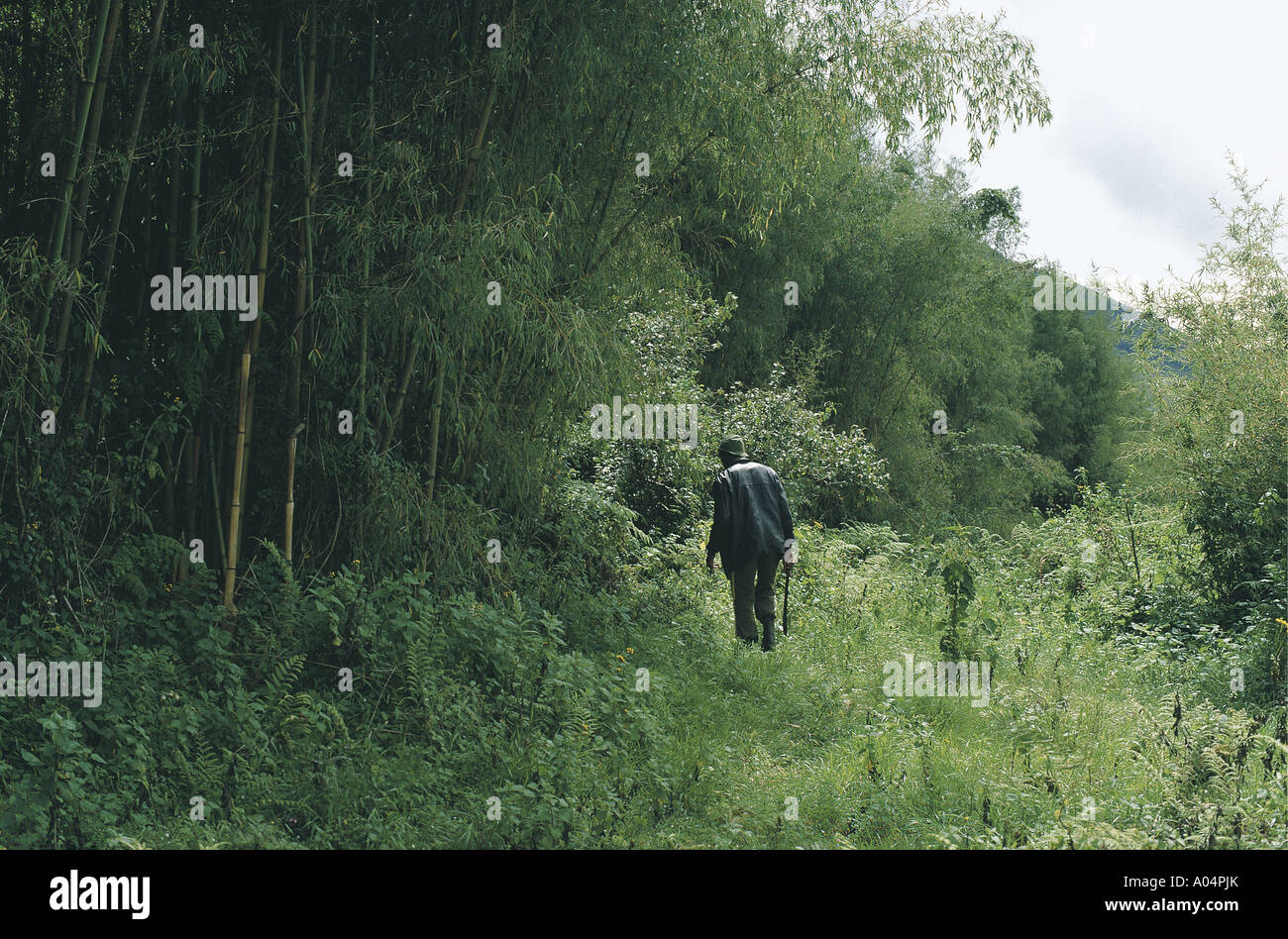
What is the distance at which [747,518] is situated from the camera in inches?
242

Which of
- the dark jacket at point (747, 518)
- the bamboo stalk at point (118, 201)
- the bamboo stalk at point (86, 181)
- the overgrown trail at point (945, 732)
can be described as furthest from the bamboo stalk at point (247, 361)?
the dark jacket at point (747, 518)

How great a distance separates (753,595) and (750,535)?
1.45 feet

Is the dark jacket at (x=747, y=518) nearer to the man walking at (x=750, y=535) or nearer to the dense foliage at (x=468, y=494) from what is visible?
the man walking at (x=750, y=535)

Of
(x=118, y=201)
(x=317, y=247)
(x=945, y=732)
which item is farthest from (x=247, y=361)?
(x=945, y=732)

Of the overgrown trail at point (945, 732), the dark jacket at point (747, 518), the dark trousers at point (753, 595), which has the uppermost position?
the dark jacket at point (747, 518)

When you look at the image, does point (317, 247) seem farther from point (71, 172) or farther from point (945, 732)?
point (945, 732)

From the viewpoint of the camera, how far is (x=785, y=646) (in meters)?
6.15

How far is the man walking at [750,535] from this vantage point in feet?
20.1

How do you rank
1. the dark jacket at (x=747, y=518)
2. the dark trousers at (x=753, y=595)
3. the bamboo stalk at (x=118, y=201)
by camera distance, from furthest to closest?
the dark trousers at (x=753, y=595) < the dark jacket at (x=747, y=518) < the bamboo stalk at (x=118, y=201)

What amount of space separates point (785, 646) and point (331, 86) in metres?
4.01

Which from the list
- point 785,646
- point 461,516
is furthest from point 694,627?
point 461,516

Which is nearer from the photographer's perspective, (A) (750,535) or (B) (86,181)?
(B) (86,181)

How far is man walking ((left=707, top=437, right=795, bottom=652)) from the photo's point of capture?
6.14 m

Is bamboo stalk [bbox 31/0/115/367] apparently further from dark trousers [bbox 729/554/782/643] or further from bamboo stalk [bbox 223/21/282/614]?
dark trousers [bbox 729/554/782/643]
